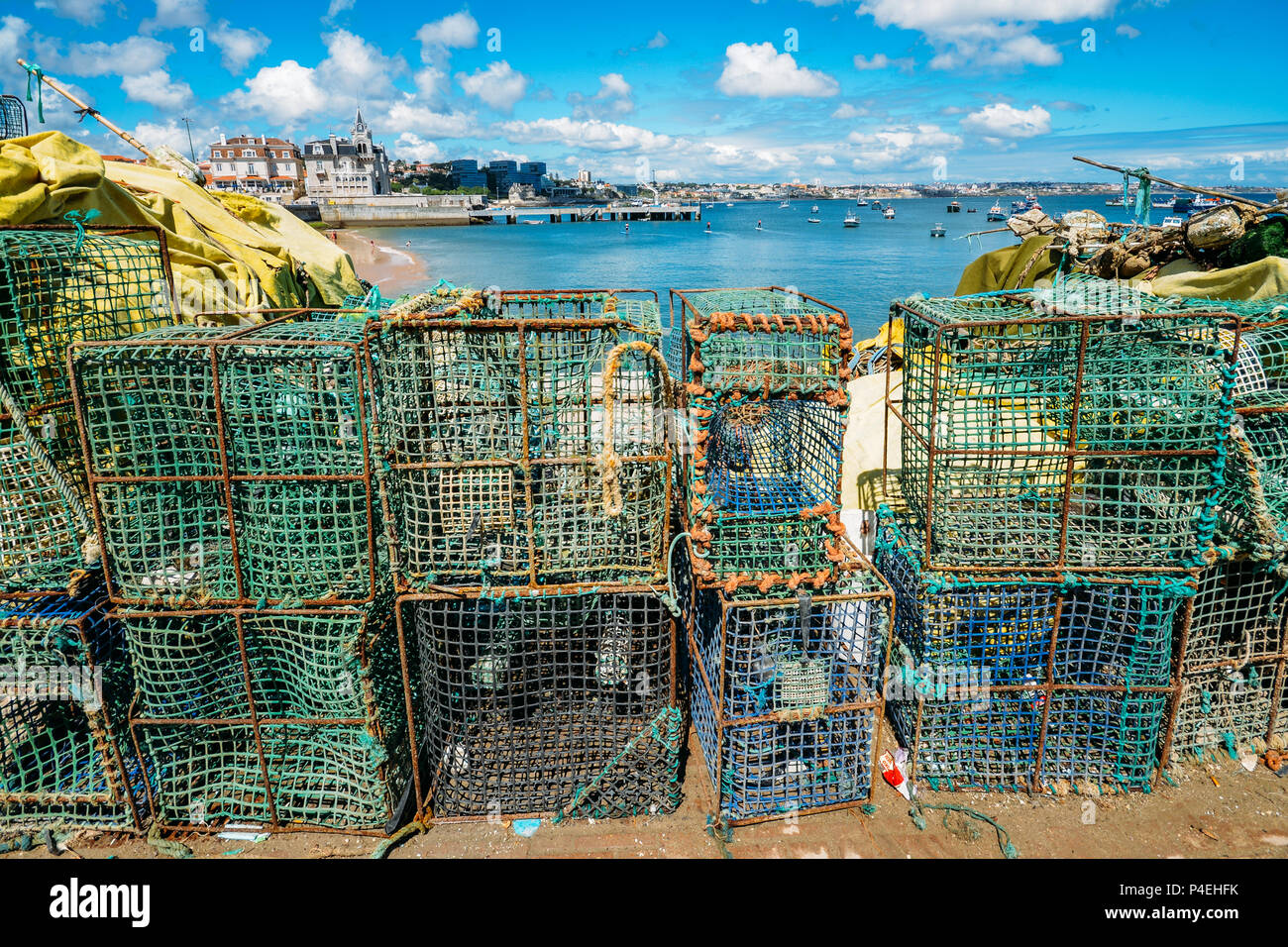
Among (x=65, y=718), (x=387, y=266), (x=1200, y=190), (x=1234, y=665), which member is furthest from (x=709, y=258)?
(x=65, y=718)

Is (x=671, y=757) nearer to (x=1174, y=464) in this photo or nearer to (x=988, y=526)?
(x=988, y=526)

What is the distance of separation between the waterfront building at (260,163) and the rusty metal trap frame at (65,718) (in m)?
94.7

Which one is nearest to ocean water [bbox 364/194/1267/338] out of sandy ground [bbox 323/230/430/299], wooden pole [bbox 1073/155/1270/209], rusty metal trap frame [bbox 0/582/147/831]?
sandy ground [bbox 323/230/430/299]

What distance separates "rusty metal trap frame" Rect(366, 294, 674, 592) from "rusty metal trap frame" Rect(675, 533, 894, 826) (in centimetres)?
59

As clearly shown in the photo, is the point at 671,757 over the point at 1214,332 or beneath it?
beneath

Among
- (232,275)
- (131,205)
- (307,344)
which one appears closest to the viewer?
(307,344)

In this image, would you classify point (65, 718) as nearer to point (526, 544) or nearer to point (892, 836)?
point (526, 544)

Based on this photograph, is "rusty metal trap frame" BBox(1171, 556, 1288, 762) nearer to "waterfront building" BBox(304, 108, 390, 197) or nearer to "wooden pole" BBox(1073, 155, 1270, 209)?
"wooden pole" BBox(1073, 155, 1270, 209)

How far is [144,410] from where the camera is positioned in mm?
4234

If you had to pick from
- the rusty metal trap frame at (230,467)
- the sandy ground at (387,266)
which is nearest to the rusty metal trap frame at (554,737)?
the rusty metal trap frame at (230,467)

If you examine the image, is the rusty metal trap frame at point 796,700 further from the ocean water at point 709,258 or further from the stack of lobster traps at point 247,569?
the ocean water at point 709,258

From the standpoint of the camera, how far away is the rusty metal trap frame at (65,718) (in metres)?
4.34

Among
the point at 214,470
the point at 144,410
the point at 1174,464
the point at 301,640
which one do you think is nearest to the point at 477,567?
the point at 301,640

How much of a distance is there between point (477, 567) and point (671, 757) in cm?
169
